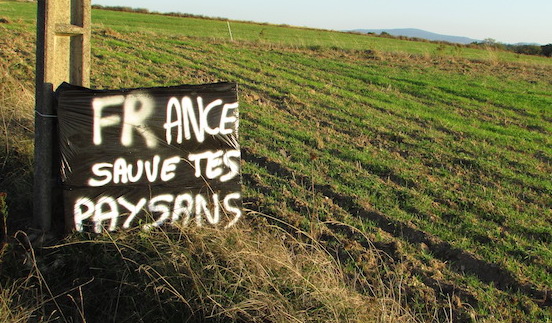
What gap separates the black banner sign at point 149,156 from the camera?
4.77 m

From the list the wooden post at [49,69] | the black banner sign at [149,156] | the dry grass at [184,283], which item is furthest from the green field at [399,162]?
the black banner sign at [149,156]

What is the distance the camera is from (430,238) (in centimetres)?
610

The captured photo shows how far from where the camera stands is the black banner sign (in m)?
4.77

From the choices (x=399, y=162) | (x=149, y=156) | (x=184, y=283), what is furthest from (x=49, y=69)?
(x=399, y=162)

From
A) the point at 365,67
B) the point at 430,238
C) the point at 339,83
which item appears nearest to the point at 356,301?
the point at 430,238

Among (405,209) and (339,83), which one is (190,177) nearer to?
(405,209)

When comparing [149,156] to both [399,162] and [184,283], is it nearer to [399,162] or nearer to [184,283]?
[184,283]

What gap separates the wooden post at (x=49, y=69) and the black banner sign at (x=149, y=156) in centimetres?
19

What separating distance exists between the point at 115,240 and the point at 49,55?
5.17 feet

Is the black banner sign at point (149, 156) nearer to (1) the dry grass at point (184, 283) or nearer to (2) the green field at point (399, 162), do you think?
(1) the dry grass at point (184, 283)

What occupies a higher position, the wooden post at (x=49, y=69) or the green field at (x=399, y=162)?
the wooden post at (x=49, y=69)

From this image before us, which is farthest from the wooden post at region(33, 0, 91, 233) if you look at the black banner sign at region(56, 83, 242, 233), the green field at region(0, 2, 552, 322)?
the green field at region(0, 2, 552, 322)

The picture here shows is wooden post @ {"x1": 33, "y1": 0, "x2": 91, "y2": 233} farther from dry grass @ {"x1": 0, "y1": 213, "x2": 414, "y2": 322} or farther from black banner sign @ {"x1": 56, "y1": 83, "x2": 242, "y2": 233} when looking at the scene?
dry grass @ {"x1": 0, "y1": 213, "x2": 414, "y2": 322}

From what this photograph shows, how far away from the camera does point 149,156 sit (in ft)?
16.1
